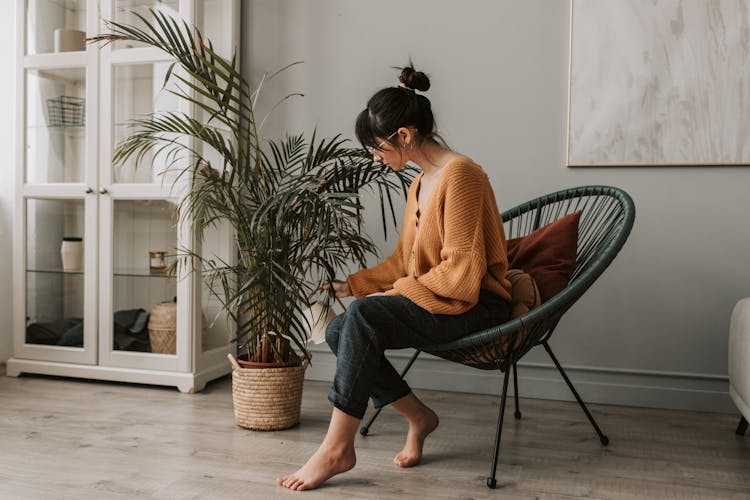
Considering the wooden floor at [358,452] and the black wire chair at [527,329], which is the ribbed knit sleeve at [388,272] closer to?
the black wire chair at [527,329]

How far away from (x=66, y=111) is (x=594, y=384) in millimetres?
2534

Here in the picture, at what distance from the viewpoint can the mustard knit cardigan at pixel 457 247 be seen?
5.62ft

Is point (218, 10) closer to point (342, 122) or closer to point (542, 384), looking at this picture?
point (342, 122)

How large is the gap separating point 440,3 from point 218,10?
3.22 ft

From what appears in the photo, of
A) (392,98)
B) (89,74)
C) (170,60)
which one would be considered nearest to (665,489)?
(392,98)

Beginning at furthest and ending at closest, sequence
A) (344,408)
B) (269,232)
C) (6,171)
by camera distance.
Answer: (6,171)
(269,232)
(344,408)

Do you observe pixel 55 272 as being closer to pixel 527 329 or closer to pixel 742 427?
pixel 527 329

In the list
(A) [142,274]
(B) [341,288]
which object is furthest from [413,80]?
(A) [142,274]

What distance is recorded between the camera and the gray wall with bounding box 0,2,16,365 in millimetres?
3047

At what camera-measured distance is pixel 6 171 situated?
10.2 feet

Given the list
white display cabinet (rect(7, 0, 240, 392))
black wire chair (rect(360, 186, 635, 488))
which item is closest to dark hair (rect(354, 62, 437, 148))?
black wire chair (rect(360, 186, 635, 488))

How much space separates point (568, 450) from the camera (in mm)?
2051

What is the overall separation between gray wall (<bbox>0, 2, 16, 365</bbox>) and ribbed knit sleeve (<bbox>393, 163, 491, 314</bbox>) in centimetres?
218

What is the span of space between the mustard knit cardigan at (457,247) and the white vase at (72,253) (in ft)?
5.57
